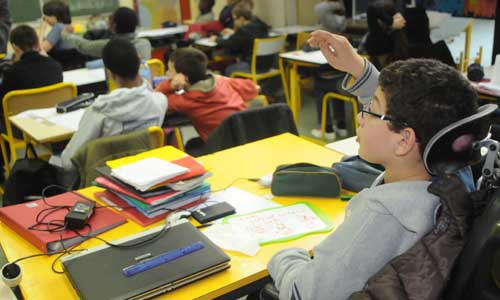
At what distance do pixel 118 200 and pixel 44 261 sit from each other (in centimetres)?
40

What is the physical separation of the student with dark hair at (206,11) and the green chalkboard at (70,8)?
1.12 meters

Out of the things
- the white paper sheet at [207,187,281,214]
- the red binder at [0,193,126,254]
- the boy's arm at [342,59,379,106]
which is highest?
the boy's arm at [342,59,379,106]

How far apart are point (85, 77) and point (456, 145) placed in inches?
149

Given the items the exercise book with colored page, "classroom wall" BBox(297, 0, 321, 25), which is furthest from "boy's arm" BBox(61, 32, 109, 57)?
the exercise book with colored page

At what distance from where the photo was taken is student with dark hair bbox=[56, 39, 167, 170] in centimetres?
269

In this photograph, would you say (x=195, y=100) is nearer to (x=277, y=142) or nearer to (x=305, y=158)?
(x=277, y=142)

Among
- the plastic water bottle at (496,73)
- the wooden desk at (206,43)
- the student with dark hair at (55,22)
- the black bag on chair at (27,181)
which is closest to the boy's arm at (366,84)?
the black bag on chair at (27,181)

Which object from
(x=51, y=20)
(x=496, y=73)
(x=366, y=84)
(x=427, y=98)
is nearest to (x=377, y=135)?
(x=427, y=98)

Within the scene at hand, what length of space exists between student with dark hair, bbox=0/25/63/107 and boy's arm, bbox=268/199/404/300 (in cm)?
334

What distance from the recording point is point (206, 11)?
7.61 m

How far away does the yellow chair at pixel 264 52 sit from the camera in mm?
5574

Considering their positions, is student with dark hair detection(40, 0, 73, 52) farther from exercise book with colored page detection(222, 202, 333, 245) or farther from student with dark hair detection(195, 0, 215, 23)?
exercise book with colored page detection(222, 202, 333, 245)

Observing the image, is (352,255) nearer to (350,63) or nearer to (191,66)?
(350,63)

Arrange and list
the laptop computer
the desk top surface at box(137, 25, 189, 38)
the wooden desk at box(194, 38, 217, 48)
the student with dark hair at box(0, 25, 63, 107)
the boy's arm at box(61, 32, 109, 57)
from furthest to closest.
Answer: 1. the desk top surface at box(137, 25, 189, 38)
2. the wooden desk at box(194, 38, 217, 48)
3. the boy's arm at box(61, 32, 109, 57)
4. the student with dark hair at box(0, 25, 63, 107)
5. the laptop computer
